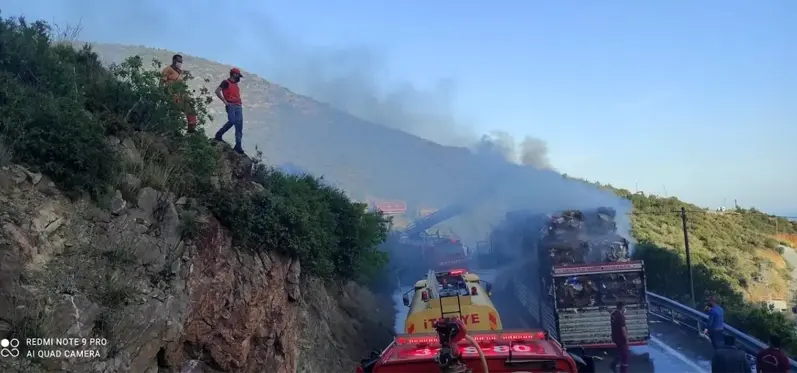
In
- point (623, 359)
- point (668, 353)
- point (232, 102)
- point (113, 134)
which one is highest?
point (232, 102)

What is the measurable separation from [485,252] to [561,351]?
97.4ft

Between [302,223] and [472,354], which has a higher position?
[302,223]

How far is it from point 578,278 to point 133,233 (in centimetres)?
1115

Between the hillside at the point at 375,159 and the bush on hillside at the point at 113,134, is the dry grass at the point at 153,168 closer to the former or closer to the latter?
the bush on hillside at the point at 113,134

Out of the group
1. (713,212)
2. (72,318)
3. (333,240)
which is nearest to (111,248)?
(72,318)

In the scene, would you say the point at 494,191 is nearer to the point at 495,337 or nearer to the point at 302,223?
the point at 302,223

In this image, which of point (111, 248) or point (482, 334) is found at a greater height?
point (111, 248)

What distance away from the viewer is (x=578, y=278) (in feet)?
48.9

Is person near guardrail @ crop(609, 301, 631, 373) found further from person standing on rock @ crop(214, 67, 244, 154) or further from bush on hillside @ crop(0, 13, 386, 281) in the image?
person standing on rock @ crop(214, 67, 244, 154)

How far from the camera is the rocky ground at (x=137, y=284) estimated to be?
5.29 meters

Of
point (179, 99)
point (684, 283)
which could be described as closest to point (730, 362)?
point (179, 99)

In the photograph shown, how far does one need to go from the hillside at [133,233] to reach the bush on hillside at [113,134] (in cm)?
2

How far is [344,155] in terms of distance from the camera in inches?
4232

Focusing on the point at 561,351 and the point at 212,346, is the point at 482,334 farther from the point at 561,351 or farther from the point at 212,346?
the point at 212,346
